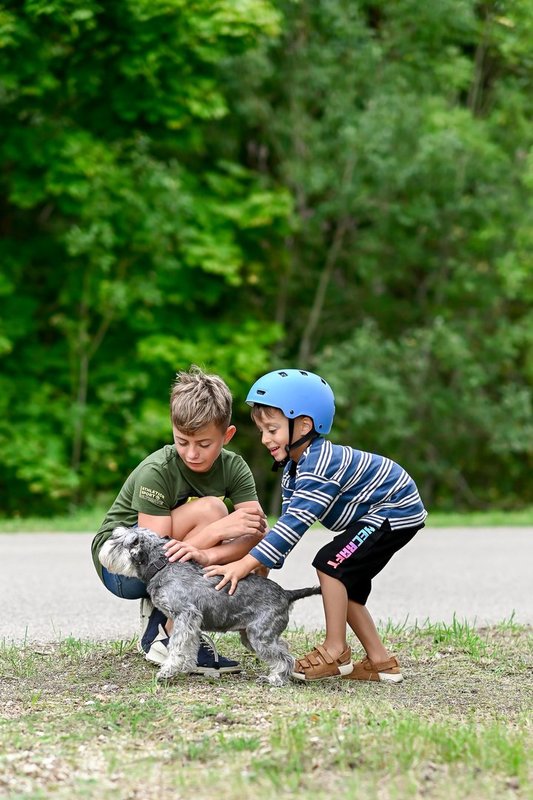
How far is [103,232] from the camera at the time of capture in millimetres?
15312

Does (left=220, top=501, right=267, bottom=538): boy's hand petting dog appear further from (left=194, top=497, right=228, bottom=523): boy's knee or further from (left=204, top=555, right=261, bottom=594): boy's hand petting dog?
(left=204, top=555, right=261, bottom=594): boy's hand petting dog

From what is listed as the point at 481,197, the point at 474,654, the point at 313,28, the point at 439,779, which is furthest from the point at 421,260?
the point at 439,779

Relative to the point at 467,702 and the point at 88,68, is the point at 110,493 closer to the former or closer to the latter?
the point at 88,68

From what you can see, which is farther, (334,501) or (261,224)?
(261,224)

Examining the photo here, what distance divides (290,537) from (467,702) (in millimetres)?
1075

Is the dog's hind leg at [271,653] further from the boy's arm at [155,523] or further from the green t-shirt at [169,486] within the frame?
Result: the green t-shirt at [169,486]

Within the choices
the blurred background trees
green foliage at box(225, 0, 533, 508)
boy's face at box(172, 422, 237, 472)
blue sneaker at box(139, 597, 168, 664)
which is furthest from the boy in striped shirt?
green foliage at box(225, 0, 533, 508)

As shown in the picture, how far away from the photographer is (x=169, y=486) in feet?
17.5

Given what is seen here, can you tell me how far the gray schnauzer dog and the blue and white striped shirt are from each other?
0.21m

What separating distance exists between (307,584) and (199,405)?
3791 millimetres

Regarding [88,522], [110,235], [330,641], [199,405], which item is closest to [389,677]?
[330,641]

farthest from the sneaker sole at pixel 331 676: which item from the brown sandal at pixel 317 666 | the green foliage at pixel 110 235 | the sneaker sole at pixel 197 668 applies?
the green foliage at pixel 110 235

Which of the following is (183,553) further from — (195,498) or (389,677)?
(389,677)

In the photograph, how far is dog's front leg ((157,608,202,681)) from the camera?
16.1 feet
